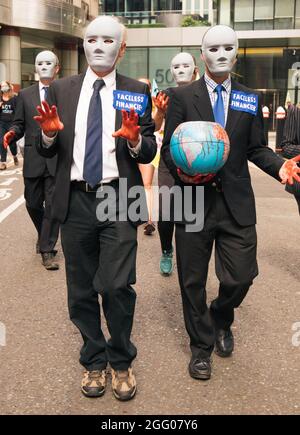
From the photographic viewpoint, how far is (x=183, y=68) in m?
6.04

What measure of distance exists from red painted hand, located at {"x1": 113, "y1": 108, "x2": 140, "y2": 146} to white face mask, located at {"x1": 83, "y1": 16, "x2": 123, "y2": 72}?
16.9 inches

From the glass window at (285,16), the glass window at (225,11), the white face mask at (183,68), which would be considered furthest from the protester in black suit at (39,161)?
the glass window at (225,11)

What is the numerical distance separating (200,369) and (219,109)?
1.58 meters

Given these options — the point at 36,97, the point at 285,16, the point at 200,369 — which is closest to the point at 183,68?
the point at 36,97

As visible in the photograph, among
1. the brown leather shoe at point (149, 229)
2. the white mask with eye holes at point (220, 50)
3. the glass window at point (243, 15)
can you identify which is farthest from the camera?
the glass window at point (243, 15)

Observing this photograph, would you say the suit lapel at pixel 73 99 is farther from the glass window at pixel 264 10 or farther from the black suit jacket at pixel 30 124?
the glass window at pixel 264 10

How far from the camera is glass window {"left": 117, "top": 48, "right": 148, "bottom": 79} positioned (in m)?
39.3

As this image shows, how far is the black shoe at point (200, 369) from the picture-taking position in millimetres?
3566

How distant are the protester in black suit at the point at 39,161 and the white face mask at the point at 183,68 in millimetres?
1266

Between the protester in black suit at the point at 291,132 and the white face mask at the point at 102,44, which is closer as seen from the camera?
the white face mask at the point at 102,44

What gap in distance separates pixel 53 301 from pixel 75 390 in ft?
5.55

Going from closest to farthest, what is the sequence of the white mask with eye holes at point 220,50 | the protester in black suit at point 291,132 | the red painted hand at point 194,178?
1. the red painted hand at point 194,178
2. the white mask with eye holes at point 220,50
3. the protester in black suit at point 291,132

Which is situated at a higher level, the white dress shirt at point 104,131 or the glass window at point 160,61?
the glass window at point 160,61

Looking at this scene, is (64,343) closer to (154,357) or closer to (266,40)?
(154,357)
